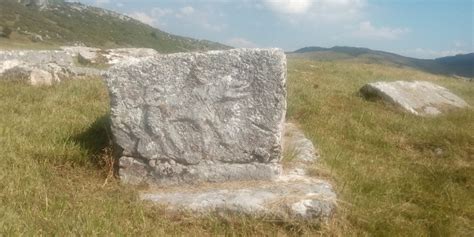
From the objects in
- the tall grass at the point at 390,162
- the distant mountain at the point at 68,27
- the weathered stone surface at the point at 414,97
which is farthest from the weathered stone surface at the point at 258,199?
the distant mountain at the point at 68,27

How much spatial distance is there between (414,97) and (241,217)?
8.37 m

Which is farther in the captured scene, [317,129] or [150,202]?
[317,129]

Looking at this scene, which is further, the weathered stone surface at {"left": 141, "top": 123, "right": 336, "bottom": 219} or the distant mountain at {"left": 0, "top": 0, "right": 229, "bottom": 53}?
the distant mountain at {"left": 0, "top": 0, "right": 229, "bottom": 53}

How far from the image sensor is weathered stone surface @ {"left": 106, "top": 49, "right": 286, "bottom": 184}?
5633 millimetres

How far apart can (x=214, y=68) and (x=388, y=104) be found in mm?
6948

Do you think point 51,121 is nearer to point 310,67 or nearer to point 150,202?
point 150,202

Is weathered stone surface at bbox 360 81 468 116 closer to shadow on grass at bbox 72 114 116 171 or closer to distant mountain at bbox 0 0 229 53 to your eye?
shadow on grass at bbox 72 114 116 171

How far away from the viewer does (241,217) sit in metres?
4.93

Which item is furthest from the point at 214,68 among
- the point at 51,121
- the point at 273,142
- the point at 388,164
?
the point at 388,164

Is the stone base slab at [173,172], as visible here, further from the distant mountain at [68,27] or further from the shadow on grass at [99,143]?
the distant mountain at [68,27]

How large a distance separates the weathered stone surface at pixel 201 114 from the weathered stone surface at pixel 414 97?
255 inches

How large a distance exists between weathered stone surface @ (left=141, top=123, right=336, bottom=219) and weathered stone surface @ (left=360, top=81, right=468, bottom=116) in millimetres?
6238

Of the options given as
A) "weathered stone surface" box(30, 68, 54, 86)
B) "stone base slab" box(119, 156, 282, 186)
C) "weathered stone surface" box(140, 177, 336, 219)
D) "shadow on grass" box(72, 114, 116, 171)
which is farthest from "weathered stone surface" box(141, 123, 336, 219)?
"weathered stone surface" box(30, 68, 54, 86)

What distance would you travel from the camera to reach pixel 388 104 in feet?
37.4
